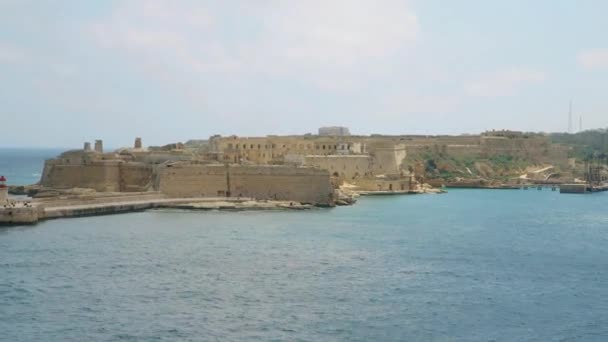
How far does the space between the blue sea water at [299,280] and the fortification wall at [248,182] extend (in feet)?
18.6

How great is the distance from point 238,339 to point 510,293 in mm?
7210

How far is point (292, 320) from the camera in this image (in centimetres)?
1630

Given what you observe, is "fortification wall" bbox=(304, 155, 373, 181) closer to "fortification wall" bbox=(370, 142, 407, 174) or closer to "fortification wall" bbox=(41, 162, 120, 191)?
"fortification wall" bbox=(370, 142, 407, 174)

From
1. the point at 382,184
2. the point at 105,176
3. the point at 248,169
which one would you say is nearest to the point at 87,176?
the point at 105,176

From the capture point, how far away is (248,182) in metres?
38.4

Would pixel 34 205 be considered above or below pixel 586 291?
above

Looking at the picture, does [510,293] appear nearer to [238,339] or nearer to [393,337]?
[393,337]

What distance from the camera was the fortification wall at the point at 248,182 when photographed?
124 ft

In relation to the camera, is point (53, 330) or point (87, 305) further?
point (87, 305)

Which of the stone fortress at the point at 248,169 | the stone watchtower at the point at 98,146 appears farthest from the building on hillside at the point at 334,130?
the stone watchtower at the point at 98,146

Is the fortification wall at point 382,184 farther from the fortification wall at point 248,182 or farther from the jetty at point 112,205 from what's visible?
the jetty at point 112,205

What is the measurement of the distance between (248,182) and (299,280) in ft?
61.9

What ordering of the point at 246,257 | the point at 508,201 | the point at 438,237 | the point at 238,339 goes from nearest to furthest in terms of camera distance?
the point at 238,339, the point at 246,257, the point at 438,237, the point at 508,201

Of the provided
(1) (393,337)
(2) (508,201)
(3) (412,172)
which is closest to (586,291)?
(1) (393,337)
